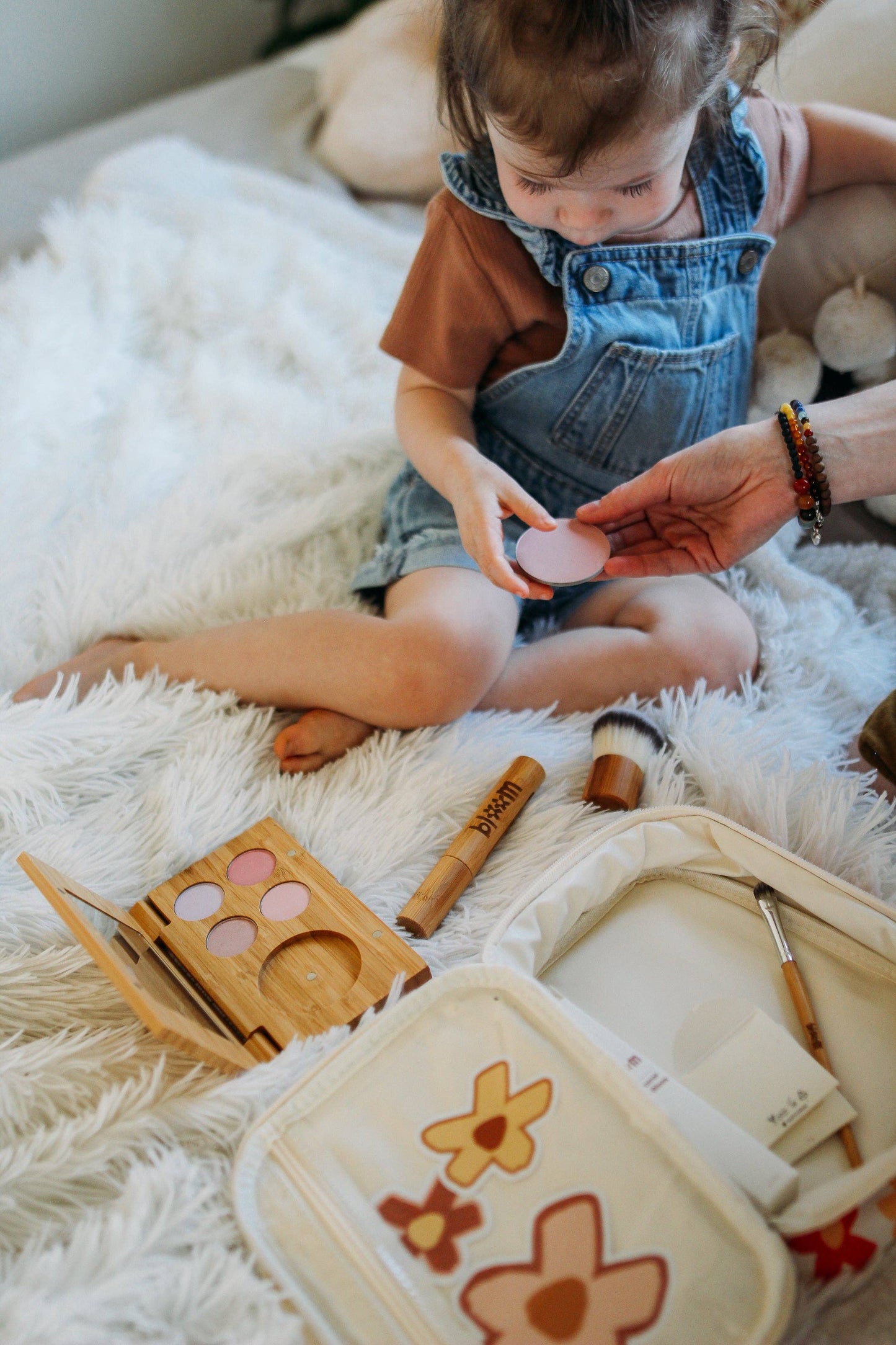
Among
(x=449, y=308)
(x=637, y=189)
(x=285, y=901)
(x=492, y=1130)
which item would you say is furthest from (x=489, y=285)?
(x=492, y=1130)

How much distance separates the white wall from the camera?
1.60 metres

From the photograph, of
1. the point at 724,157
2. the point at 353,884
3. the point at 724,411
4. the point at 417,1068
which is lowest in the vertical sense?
the point at 417,1068

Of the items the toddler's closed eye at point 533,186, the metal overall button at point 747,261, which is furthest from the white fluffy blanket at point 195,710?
the toddler's closed eye at point 533,186

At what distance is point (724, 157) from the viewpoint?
73 cm

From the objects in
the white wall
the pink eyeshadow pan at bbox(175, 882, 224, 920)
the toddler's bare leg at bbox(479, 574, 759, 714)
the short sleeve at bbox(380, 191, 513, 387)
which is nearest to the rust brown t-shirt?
the short sleeve at bbox(380, 191, 513, 387)

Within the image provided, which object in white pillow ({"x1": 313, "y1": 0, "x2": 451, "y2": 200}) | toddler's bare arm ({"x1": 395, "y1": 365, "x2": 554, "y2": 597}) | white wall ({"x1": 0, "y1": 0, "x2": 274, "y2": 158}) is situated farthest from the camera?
white wall ({"x1": 0, "y1": 0, "x2": 274, "y2": 158})

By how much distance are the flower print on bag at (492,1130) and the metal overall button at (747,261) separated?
0.63 meters

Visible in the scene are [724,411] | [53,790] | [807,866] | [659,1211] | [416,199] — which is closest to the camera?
[659,1211]

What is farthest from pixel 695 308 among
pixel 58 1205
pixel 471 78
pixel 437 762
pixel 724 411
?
pixel 58 1205

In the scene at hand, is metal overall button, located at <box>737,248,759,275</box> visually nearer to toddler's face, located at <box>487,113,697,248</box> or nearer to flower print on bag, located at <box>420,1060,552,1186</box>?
toddler's face, located at <box>487,113,697,248</box>

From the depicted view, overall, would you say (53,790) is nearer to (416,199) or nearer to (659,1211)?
(659,1211)

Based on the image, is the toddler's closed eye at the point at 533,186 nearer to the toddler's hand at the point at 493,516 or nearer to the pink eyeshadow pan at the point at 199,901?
the toddler's hand at the point at 493,516

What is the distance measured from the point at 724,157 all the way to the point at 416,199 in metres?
0.61

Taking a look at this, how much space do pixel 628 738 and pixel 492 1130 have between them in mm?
307
